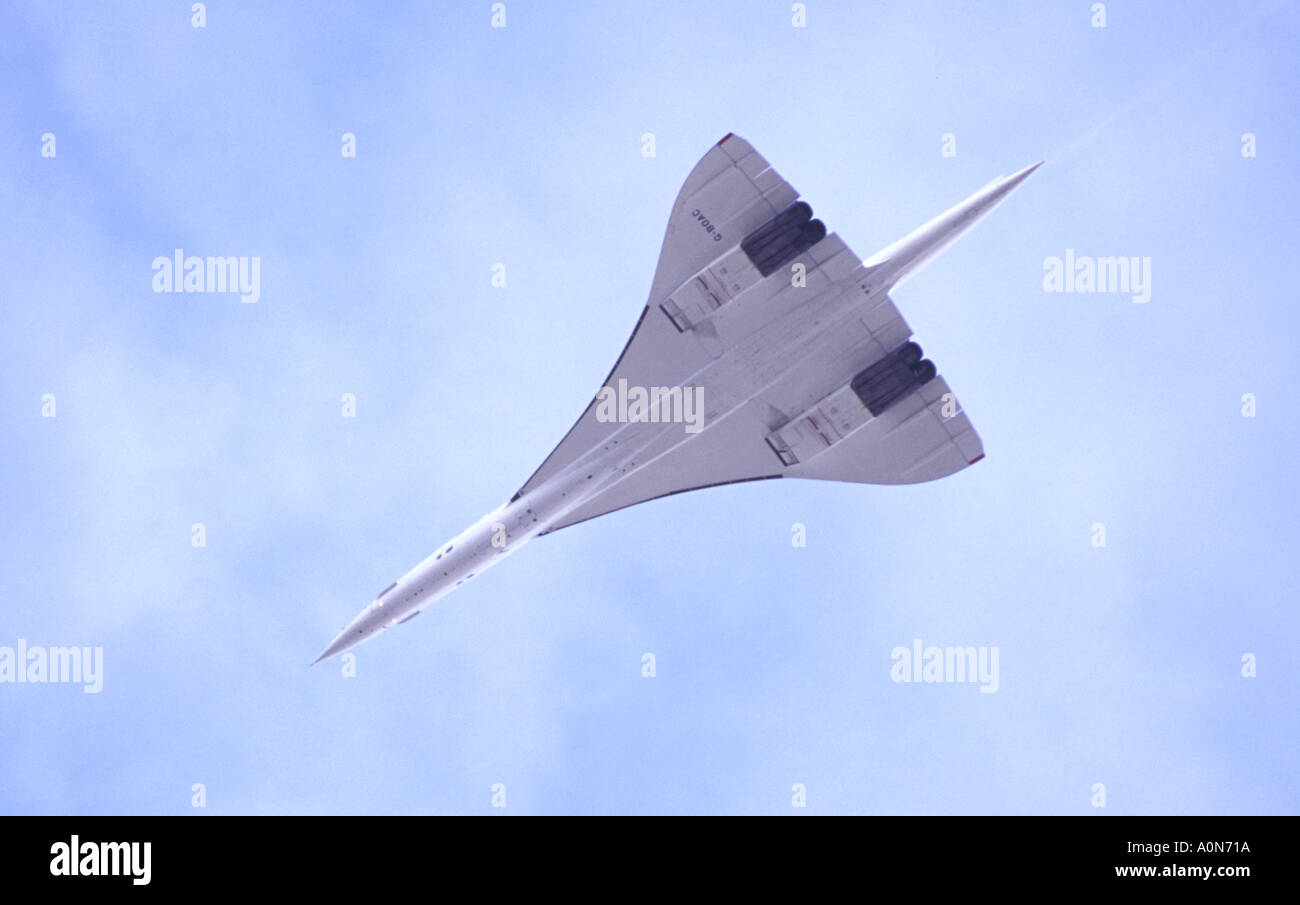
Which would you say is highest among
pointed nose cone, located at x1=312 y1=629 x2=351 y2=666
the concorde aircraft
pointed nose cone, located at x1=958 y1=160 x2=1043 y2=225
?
pointed nose cone, located at x1=958 y1=160 x2=1043 y2=225

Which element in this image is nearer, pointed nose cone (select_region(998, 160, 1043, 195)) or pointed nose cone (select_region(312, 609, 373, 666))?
pointed nose cone (select_region(998, 160, 1043, 195))

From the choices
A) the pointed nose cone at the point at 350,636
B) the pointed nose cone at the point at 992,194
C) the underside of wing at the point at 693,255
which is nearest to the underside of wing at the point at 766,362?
the underside of wing at the point at 693,255

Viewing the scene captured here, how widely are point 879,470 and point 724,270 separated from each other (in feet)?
22.8

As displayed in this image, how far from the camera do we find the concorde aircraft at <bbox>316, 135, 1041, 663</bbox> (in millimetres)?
28031

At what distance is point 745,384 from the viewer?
98.4ft

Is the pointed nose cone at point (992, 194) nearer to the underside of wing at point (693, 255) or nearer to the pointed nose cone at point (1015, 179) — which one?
the pointed nose cone at point (1015, 179)

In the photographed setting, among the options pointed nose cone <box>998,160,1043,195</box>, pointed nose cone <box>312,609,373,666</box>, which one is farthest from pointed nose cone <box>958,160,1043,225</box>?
pointed nose cone <box>312,609,373,666</box>

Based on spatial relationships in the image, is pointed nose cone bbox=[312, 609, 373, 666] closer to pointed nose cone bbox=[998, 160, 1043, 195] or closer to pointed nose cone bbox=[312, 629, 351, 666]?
pointed nose cone bbox=[312, 629, 351, 666]

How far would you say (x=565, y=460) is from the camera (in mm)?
31375

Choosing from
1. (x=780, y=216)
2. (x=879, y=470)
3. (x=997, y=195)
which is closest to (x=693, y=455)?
(x=879, y=470)

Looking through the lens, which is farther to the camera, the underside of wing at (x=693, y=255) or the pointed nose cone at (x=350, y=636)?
the pointed nose cone at (x=350, y=636)

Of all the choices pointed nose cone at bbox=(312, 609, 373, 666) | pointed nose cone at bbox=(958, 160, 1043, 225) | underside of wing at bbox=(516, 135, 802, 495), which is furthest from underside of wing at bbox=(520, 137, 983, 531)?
pointed nose cone at bbox=(312, 609, 373, 666)

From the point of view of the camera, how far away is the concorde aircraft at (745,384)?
92.0ft

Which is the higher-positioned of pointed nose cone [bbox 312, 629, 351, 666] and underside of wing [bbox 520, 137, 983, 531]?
underside of wing [bbox 520, 137, 983, 531]
